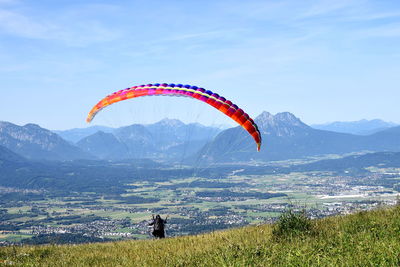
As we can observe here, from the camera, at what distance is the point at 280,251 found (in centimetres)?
922

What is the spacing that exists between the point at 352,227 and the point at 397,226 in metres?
1.25

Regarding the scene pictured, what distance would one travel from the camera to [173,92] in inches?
830

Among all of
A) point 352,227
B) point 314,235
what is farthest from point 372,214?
point 314,235

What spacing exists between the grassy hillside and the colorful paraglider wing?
8602mm

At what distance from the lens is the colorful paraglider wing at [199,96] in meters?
20.7

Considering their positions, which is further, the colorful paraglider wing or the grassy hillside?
the colorful paraglider wing

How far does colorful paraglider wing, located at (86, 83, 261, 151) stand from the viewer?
2073 cm

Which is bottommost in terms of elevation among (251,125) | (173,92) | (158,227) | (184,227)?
(184,227)

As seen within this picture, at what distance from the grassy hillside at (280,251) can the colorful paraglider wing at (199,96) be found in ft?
28.2

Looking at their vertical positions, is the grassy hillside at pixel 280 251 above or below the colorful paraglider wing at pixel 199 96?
below

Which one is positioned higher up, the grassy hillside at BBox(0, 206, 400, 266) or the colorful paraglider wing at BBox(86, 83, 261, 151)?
the colorful paraglider wing at BBox(86, 83, 261, 151)

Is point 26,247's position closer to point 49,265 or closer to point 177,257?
point 49,265

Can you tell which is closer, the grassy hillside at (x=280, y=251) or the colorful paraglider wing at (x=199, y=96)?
the grassy hillside at (x=280, y=251)

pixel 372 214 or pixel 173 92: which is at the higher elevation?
pixel 173 92
